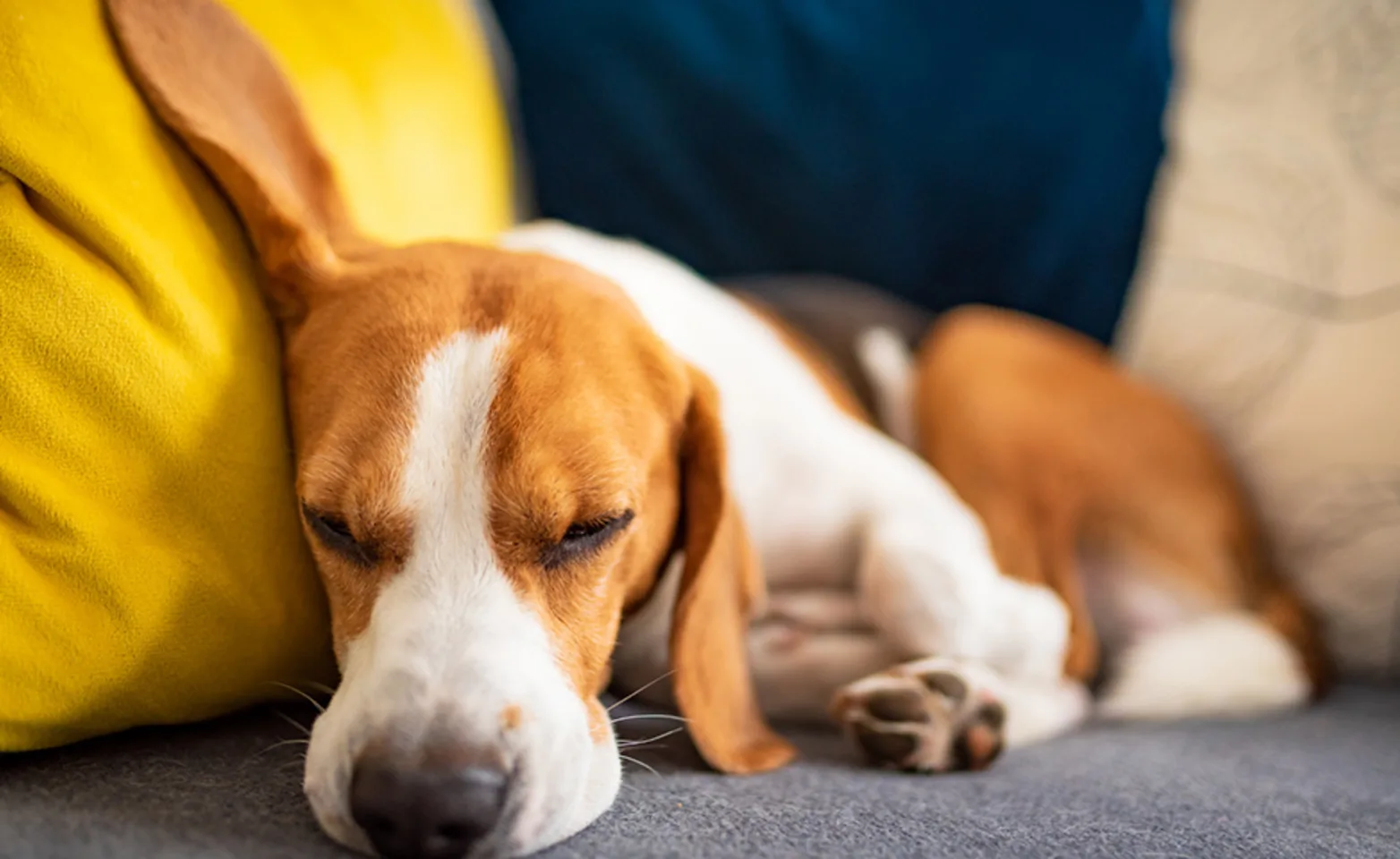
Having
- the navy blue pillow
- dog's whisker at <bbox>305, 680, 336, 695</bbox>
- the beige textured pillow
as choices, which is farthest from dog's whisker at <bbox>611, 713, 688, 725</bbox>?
the navy blue pillow

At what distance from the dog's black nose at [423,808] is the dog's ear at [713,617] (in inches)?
15.7

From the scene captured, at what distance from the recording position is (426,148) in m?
2.00

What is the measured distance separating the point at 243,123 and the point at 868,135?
146cm

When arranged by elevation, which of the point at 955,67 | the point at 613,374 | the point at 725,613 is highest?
the point at 955,67

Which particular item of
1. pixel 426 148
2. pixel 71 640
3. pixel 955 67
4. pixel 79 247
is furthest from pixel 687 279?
pixel 71 640

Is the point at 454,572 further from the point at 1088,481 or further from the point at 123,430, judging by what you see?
the point at 1088,481

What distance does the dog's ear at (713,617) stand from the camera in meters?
1.47

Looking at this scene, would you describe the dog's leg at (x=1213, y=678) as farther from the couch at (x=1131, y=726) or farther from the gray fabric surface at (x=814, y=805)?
the gray fabric surface at (x=814, y=805)

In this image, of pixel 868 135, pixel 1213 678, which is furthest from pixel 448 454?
pixel 868 135

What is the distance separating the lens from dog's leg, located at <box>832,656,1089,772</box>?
60.6 inches

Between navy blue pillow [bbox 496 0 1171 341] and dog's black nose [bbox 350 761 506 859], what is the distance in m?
1.78

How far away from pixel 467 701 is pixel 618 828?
0.71ft

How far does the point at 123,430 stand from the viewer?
4.04ft

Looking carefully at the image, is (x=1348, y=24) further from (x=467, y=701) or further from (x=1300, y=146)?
(x=467, y=701)
